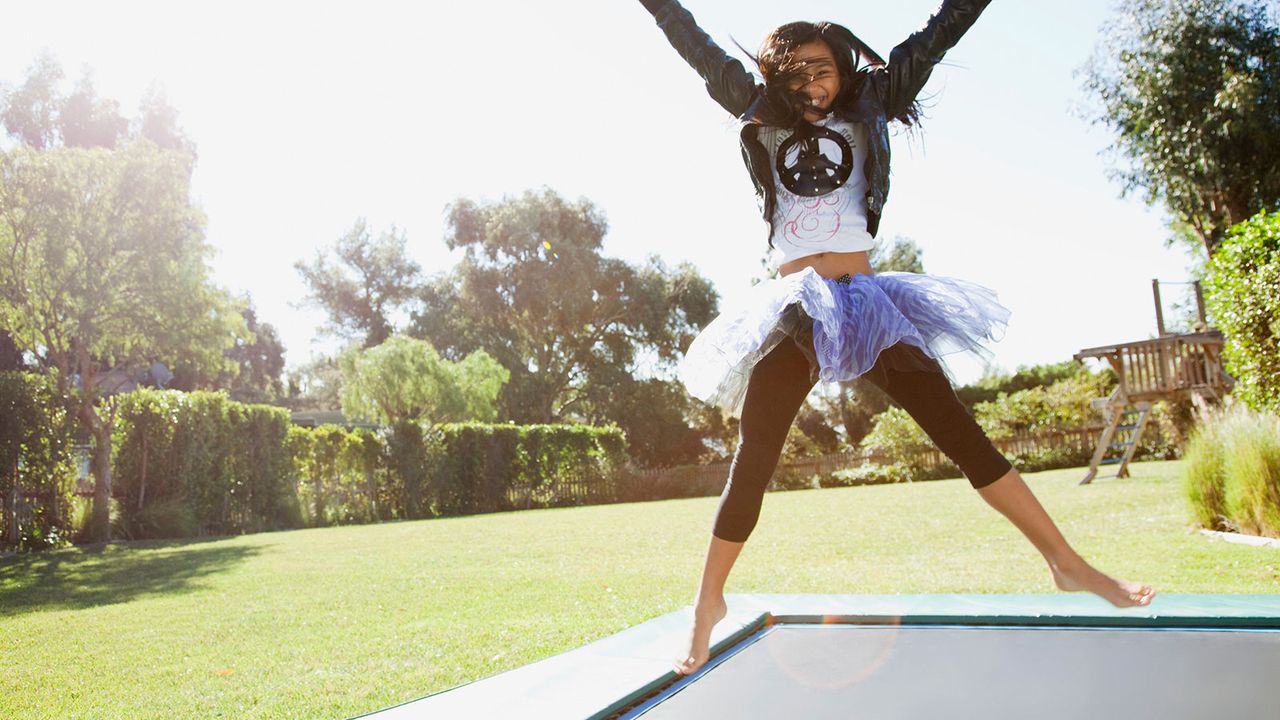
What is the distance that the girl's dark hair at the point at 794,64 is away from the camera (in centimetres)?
169

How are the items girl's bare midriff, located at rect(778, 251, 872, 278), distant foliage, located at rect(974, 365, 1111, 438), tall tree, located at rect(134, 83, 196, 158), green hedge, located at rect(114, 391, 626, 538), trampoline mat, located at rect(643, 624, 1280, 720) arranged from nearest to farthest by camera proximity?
trampoline mat, located at rect(643, 624, 1280, 720) → girl's bare midriff, located at rect(778, 251, 872, 278) → green hedge, located at rect(114, 391, 626, 538) → tall tree, located at rect(134, 83, 196, 158) → distant foliage, located at rect(974, 365, 1111, 438)

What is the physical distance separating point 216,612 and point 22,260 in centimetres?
634

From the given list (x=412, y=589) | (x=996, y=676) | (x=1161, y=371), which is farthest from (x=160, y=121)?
(x=996, y=676)

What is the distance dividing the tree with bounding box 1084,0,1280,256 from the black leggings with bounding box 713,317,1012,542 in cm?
1209

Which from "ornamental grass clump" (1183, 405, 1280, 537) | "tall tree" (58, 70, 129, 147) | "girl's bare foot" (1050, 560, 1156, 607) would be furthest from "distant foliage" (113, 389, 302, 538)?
"girl's bare foot" (1050, 560, 1156, 607)

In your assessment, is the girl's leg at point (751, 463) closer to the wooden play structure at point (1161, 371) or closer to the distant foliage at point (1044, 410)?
the wooden play structure at point (1161, 371)

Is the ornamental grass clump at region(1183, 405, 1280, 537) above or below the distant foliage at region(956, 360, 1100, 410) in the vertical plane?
below

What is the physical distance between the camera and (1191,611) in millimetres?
1959

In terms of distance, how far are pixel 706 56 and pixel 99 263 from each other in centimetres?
850

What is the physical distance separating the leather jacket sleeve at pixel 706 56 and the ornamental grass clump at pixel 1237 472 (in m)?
3.82

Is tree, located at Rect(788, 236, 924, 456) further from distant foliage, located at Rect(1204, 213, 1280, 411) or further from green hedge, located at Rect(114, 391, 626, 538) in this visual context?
distant foliage, located at Rect(1204, 213, 1280, 411)

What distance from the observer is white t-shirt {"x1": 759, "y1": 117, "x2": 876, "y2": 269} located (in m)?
1.67

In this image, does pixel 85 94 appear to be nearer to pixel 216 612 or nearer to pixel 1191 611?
pixel 216 612

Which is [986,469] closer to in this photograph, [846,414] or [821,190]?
[821,190]
